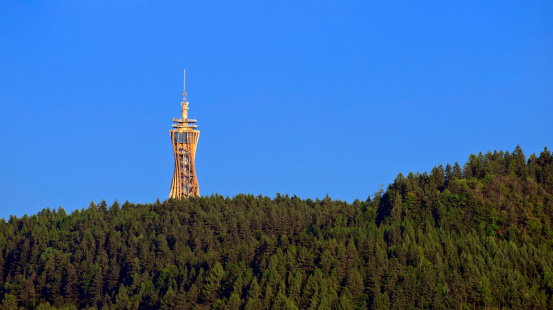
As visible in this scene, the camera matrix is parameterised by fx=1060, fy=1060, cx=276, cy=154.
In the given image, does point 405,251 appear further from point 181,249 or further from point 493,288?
point 181,249

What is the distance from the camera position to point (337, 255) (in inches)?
6181

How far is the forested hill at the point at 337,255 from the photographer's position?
482 feet

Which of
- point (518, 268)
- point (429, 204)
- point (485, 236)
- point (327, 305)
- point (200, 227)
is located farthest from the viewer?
point (200, 227)

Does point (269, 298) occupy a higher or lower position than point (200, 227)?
lower

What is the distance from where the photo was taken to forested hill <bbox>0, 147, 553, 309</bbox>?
146875mm

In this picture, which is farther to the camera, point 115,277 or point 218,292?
point 115,277

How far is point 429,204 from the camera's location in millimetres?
179250

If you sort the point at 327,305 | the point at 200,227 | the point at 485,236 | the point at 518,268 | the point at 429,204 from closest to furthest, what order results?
the point at 327,305
the point at 518,268
the point at 485,236
the point at 429,204
the point at 200,227

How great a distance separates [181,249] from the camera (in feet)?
595

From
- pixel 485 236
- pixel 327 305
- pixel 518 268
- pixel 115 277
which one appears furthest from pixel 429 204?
pixel 115 277

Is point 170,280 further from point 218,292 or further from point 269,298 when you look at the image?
point 269,298

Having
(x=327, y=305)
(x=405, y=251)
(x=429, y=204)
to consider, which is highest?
(x=429, y=204)

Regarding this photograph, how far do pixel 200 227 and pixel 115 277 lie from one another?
2412cm

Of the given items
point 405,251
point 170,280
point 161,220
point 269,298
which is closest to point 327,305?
point 269,298
